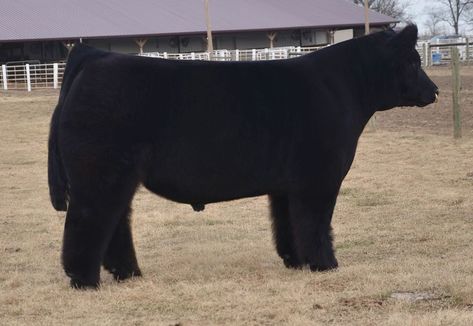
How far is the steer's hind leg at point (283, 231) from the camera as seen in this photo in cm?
708

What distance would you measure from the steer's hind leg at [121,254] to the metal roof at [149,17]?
38.9m

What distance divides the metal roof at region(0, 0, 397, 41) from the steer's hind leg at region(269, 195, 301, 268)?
127ft

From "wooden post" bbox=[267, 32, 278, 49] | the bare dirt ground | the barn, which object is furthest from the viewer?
"wooden post" bbox=[267, 32, 278, 49]

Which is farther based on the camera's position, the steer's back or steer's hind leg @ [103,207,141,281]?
steer's hind leg @ [103,207,141,281]

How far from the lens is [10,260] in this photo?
25.8ft

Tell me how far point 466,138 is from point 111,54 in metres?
11.6

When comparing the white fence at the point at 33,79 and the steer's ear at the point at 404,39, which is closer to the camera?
the steer's ear at the point at 404,39

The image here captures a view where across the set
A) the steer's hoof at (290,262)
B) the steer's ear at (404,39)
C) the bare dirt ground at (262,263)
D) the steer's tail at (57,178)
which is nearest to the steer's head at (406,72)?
the steer's ear at (404,39)

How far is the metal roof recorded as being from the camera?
152 feet

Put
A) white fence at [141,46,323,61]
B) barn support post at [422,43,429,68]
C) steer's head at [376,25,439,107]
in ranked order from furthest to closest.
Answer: barn support post at [422,43,429,68], white fence at [141,46,323,61], steer's head at [376,25,439,107]

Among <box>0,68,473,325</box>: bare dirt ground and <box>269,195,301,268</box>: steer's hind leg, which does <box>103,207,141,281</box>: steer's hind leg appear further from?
<box>269,195,301,268</box>: steer's hind leg

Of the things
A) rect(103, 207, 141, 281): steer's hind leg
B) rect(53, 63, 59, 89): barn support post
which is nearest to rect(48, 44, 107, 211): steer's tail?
rect(103, 207, 141, 281): steer's hind leg

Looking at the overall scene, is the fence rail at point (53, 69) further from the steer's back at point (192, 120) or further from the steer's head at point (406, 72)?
the steer's back at point (192, 120)

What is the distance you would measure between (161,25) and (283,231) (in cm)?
4281
